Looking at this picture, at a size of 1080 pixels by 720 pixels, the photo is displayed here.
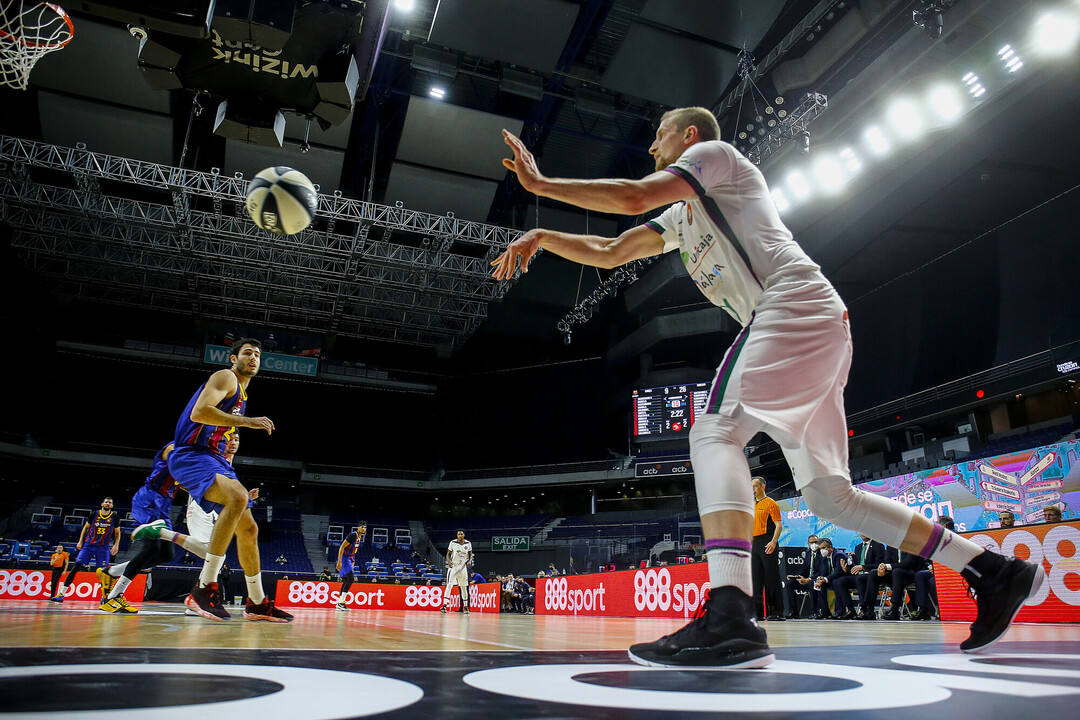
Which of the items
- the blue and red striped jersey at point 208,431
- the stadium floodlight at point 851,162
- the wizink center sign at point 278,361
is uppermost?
the stadium floodlight at point 851,162

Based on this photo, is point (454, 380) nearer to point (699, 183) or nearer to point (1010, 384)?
point (1010, 384)

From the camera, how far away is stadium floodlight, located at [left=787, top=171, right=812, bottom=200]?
1212 centimetres

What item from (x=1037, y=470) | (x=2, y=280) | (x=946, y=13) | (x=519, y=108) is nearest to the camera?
(x=946, y=13)

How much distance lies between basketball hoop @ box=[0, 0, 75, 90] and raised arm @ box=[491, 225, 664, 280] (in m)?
5.19

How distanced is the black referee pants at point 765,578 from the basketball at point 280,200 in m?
5.28

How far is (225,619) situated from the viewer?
12.7ft

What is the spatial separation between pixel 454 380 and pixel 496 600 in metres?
11.6

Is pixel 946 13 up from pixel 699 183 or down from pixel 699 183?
up

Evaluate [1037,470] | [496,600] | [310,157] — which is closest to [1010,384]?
[1037,470]

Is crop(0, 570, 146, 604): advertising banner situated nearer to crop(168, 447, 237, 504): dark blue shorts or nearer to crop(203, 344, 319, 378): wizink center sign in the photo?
crop(203, 344, 319, 378): wizink center sign

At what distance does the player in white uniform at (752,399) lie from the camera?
1662 mm

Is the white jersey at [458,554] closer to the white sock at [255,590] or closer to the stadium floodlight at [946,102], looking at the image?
the white sock at [255,590]

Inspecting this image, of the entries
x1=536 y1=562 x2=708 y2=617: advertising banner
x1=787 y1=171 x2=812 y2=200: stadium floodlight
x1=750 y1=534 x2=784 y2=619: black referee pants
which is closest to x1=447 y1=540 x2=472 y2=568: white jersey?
x1=536 y1=562 x2=708 y2=617: advertising banner

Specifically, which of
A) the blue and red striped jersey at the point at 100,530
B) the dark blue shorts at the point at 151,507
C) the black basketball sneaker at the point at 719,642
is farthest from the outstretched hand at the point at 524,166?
A: the blue and red striped jersey at the point at 100,530
